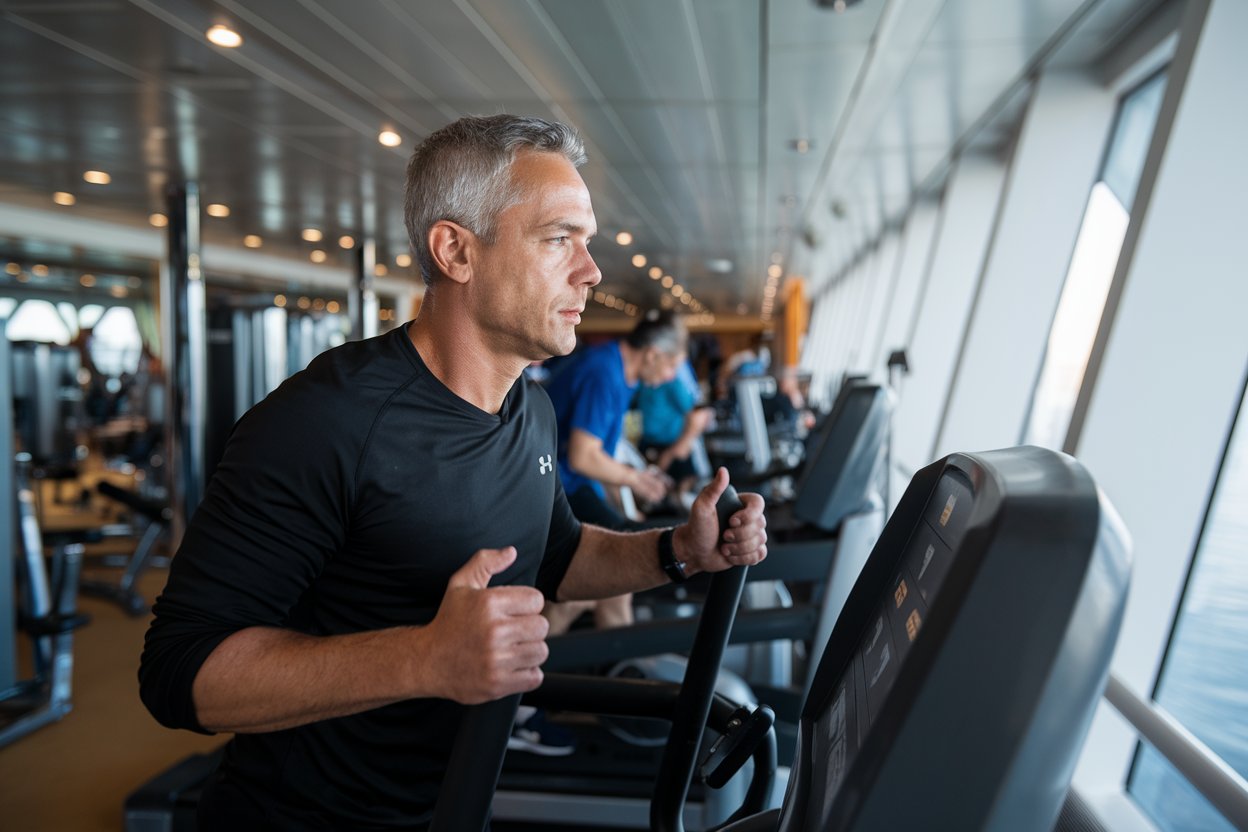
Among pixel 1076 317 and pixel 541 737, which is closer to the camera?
pixel 541 737

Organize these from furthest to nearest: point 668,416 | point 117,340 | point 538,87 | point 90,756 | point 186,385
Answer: point 117,340
point 186,385
point 668,416
point 538,87
point 90,756

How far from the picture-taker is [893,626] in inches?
24.7

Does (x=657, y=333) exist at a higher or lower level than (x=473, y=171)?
lower

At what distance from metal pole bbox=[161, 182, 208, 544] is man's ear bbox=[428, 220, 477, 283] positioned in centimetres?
580

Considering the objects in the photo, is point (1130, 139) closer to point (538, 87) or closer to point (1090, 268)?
point (1090, 268)

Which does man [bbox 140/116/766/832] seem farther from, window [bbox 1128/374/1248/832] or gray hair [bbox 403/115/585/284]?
window [bbox 1128/374/1248/832]

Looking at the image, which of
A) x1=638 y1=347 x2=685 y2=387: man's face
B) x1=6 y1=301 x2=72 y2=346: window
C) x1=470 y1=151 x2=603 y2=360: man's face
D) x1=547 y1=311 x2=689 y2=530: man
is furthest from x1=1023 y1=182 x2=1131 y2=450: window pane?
x1=6 y1=301 x2=72 y2=346: window

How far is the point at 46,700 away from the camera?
360cm

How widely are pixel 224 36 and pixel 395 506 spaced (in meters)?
4.01

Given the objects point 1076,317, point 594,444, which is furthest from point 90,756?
point 1076,317

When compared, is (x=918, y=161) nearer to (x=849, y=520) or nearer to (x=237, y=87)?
(x=237, y=87)

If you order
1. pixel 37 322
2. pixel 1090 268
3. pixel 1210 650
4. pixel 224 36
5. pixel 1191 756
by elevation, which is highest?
pixel 224 36

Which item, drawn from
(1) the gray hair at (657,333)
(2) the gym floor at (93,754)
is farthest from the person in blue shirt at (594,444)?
(2) the gym floor at (93,754)

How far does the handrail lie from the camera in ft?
4.78
